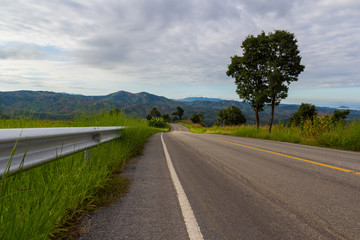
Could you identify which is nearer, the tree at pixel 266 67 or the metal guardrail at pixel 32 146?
the metal guardrail at pixel 32 146

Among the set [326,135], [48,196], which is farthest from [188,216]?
[326,135]

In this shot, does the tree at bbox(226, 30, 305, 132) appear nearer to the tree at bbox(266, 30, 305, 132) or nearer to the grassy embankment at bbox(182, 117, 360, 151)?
the tree at bbox(266, 30, 305, 132)

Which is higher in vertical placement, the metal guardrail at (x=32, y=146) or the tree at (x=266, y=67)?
the tree at (x=266, y=67)

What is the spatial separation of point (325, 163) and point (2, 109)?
778 centimetres

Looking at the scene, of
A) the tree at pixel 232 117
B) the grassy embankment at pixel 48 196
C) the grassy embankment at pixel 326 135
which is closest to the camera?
the grassy embankment at pixel 48 196

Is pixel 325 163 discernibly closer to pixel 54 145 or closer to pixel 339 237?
pixel 339 237

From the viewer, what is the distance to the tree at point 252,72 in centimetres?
2541

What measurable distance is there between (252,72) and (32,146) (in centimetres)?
2778

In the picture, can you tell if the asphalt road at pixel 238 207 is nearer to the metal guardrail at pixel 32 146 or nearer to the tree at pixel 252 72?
the metal guardrail at pixel 32 146

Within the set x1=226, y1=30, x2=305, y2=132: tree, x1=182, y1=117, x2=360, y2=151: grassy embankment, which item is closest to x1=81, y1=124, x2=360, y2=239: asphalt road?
x1=182, y1=117, x2=360, y2=151: grassy embankment

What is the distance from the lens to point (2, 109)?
3.60 m

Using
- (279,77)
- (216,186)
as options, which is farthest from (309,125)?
(216,186)

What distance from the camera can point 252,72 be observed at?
26.6 metres

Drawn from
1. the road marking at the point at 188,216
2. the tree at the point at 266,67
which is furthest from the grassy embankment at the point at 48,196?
the tree at the point at 266,67
